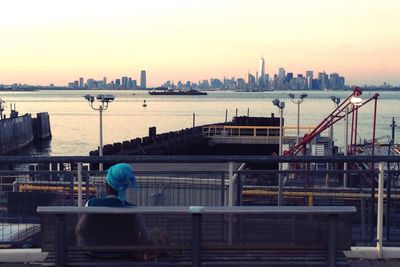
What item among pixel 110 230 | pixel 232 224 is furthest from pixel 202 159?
pixel 110 230

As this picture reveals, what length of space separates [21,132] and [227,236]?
74.5 metres

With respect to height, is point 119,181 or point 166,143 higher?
point 119,181

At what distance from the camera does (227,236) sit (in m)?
4.41

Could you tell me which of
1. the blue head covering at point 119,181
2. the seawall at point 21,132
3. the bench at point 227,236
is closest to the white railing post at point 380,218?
the bench at point 227,236

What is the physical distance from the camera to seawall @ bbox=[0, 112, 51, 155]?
6725cm

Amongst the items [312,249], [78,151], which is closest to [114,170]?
[312,249]

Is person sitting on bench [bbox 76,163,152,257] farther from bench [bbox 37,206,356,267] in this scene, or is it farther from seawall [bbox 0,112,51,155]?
seawall [bbox 0,112,51,155]

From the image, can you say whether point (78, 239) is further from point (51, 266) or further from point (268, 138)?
point (268, 138)

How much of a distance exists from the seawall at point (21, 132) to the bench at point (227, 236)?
210 ft

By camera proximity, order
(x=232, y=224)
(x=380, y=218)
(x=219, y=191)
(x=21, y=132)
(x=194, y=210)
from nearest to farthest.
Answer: (x=194, y=210) → (x=232, y=224) → (x=380, y=218) → (x=219, y=191) → (x=21, y=132)

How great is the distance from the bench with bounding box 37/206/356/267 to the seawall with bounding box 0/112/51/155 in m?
64.0

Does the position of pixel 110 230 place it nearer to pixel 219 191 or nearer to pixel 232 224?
pixel 232 224

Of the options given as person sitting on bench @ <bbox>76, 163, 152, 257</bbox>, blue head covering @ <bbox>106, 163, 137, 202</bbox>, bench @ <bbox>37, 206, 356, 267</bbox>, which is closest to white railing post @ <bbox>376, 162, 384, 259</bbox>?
bench @ <bbox>37, 206, 356, 267</bbox>

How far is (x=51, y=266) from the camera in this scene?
4.25 meters
